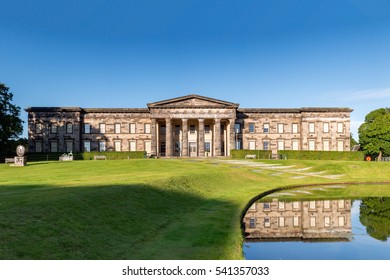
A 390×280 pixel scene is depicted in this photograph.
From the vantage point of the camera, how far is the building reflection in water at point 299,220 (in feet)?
49.1

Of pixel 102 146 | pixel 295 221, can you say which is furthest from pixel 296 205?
pixel 102 146

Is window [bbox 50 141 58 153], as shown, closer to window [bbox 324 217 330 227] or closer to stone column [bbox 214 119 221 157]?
stone column [bbox 214 119 221 157]

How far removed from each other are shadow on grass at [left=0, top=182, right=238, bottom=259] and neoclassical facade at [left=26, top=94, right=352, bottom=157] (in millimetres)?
47651

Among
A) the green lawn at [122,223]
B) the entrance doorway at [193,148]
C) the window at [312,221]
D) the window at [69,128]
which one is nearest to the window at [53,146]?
the window at [69,128]

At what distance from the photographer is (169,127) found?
2507 inches

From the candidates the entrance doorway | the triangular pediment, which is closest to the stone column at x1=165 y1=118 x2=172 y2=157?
the triangular pediment

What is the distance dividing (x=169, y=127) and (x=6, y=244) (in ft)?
181

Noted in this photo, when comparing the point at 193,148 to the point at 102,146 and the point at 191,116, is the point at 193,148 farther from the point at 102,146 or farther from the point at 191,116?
the point at 102,146

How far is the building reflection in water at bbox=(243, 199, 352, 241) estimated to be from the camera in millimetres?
14977

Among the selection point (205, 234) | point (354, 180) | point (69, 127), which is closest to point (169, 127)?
point (69, 127)

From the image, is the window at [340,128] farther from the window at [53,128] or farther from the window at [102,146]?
the window at [53,128]

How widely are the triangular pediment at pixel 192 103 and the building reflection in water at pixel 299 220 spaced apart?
41.9 meters

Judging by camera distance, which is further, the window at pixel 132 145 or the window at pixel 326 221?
the window at pixel 132 145
